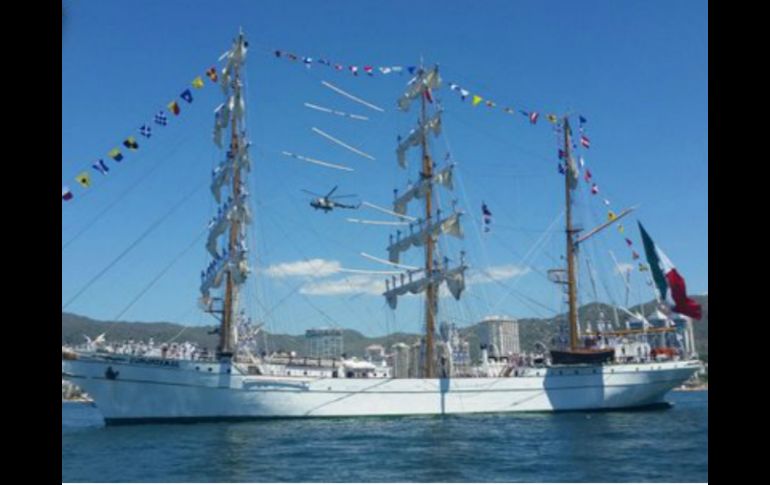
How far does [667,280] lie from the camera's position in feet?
151

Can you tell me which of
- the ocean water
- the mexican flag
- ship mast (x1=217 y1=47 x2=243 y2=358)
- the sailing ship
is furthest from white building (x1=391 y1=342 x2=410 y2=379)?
the mexican flag

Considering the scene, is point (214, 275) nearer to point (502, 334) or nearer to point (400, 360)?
point (400, 360)

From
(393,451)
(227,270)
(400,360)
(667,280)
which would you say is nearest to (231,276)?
(227,270)

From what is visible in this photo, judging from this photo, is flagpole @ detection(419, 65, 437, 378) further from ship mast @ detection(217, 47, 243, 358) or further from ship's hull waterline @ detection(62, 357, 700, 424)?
ship mast @ detection(217, 47, 243, 358)

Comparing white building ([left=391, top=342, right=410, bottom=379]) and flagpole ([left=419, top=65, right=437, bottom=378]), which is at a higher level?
flagpole ([left=419, top=65, right=437, bottom=378])

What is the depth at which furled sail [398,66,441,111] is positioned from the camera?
53125 mm

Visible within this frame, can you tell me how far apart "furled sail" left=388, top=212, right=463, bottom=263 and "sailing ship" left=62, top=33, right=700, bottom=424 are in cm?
8

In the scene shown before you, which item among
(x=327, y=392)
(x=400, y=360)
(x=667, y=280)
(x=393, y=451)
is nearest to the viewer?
(x=393, y=451)

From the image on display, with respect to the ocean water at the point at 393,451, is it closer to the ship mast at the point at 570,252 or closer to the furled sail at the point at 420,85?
the ship mast at the point at 570,252

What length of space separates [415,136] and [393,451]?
104 ft

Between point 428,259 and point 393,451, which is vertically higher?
point 428,259

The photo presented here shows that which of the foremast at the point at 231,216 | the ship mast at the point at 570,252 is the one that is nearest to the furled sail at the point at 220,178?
the foremast at the point at 231,216
